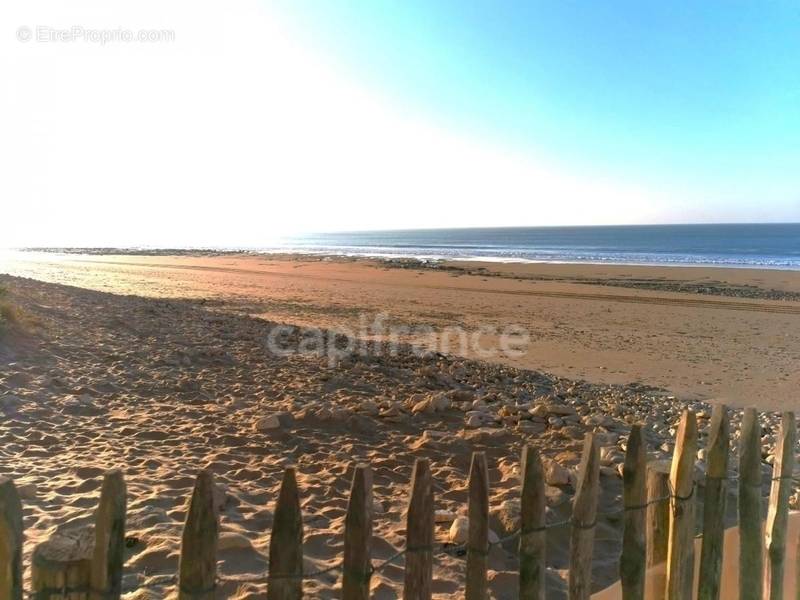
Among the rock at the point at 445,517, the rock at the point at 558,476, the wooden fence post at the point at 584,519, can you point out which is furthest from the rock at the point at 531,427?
the wooden fence post at the point at 584,519

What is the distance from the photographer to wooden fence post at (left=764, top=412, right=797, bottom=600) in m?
2.70

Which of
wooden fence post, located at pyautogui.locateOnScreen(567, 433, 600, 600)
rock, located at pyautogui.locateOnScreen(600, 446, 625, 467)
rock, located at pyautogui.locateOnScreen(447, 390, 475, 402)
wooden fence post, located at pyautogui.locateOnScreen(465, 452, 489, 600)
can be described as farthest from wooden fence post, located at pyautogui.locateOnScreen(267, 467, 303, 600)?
rock, located at pyautogui.locateOnScreen(447, 390, 475, 402)

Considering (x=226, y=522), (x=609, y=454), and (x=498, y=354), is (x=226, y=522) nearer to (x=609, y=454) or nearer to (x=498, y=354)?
(x=609, y=454)

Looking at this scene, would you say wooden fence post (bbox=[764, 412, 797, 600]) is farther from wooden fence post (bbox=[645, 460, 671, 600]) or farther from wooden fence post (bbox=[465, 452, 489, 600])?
wooden fence post (bbox=[465, 452, 489, 600])

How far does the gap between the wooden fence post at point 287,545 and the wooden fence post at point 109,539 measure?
448 millimetres

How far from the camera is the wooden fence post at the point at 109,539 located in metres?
1.65

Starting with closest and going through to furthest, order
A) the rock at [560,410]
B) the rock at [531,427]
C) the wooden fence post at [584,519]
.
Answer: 1. the wooden fence post at [584,519]
2. the rock at [531,427]
3. the rock at [560,410]

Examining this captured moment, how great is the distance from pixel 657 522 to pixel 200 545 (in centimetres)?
195

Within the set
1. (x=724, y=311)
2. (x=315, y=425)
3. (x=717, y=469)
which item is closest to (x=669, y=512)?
(x=717, y=469)

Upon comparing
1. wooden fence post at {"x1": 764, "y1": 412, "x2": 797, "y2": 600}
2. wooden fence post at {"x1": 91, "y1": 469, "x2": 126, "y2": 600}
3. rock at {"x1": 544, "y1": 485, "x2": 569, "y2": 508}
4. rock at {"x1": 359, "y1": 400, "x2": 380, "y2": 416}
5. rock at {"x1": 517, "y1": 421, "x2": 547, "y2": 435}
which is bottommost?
rock at {"x1": 517, "y1": 421, "x2": 547, "y2": 435}

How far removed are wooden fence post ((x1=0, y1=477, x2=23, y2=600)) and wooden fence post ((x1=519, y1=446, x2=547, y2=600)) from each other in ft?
5.25

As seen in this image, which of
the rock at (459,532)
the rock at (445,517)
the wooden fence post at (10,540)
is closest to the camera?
the wooden fence post at (10,540)

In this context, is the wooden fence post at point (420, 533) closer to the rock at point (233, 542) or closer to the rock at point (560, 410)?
the rock at point (233, 542)

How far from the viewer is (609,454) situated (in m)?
4.96
